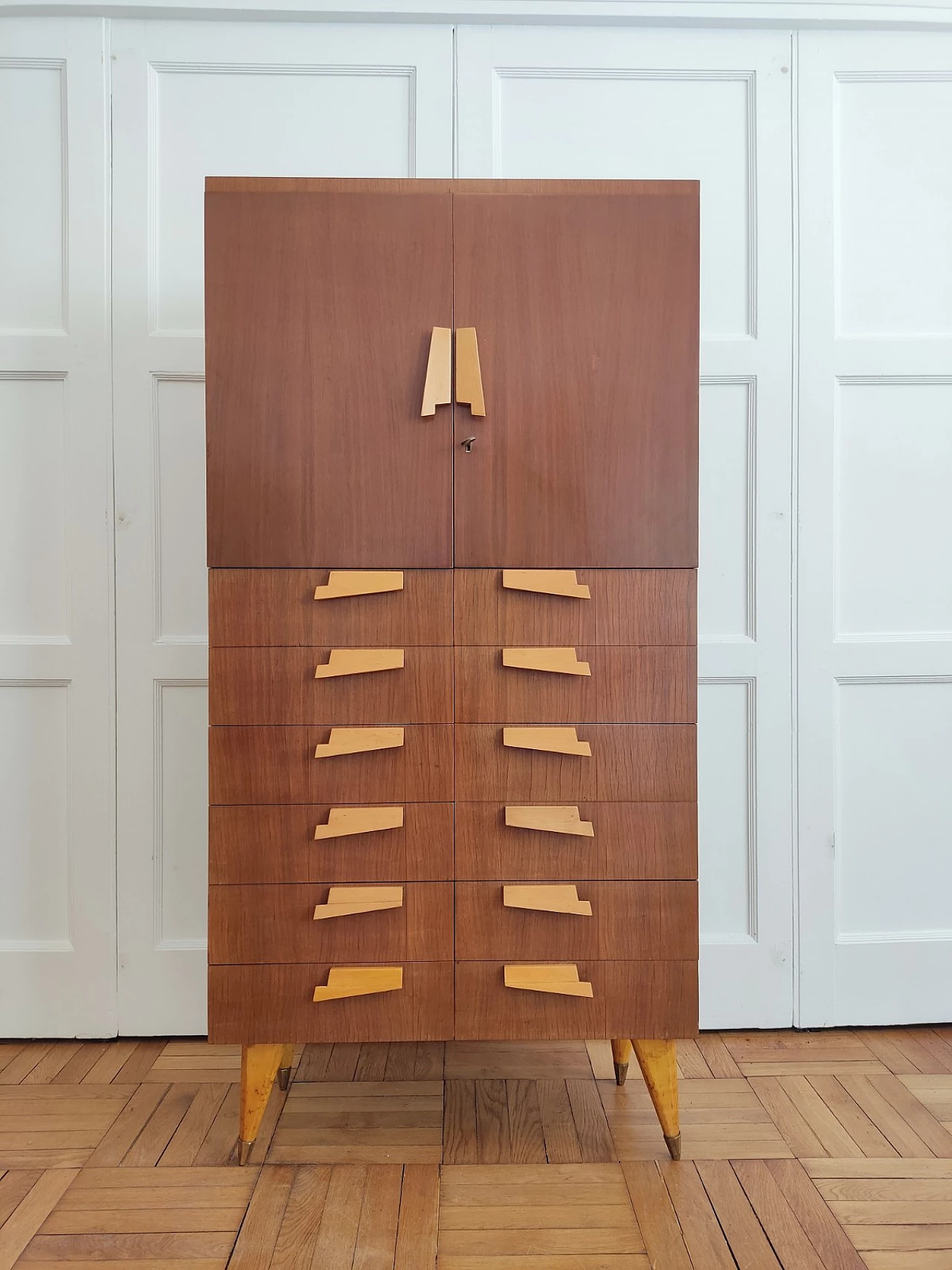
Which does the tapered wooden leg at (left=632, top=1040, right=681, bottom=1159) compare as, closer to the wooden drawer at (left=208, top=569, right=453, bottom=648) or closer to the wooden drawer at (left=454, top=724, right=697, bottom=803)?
the wooden drawer at (left=454, top=724, right=697, bottom=803)

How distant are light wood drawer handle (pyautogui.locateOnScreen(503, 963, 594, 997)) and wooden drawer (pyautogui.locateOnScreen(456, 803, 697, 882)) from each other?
15 centimetres

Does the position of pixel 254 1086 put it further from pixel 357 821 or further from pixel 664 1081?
pixel 664 1081

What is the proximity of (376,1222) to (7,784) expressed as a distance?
1302 millimetres

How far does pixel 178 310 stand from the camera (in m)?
2.15

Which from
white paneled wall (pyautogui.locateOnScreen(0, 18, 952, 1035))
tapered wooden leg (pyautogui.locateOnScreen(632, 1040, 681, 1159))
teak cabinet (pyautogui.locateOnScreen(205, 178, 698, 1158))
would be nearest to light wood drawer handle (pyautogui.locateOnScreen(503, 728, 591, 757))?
teak cabinet (pyautogui.locateOnScreen(205, 178, 698, 1158))

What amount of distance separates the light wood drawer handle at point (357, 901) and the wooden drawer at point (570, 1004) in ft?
0.54

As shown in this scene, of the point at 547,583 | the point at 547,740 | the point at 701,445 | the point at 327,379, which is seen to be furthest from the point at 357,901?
the point at 701,445

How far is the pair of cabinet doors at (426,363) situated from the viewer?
1.58 m

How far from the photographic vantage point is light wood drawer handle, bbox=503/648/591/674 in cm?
161

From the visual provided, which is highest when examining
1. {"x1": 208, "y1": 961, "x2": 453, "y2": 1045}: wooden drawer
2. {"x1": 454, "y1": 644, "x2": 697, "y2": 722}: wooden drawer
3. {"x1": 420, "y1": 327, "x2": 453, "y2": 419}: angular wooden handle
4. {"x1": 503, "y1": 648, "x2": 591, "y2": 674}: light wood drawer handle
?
{"x1": 420, "y1": 327, "x2": 453, "y2": 419}: angular wooden handle

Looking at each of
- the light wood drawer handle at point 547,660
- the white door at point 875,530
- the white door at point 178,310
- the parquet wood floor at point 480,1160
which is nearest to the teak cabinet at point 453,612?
the light wood drawer handle at point 547,660

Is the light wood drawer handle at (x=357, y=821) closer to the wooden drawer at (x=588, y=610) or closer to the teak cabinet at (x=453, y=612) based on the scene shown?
the teak cabinet at (x=453, y=612)

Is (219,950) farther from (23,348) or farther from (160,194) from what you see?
(160,194)

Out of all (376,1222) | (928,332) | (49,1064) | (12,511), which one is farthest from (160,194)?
(376,1222)
